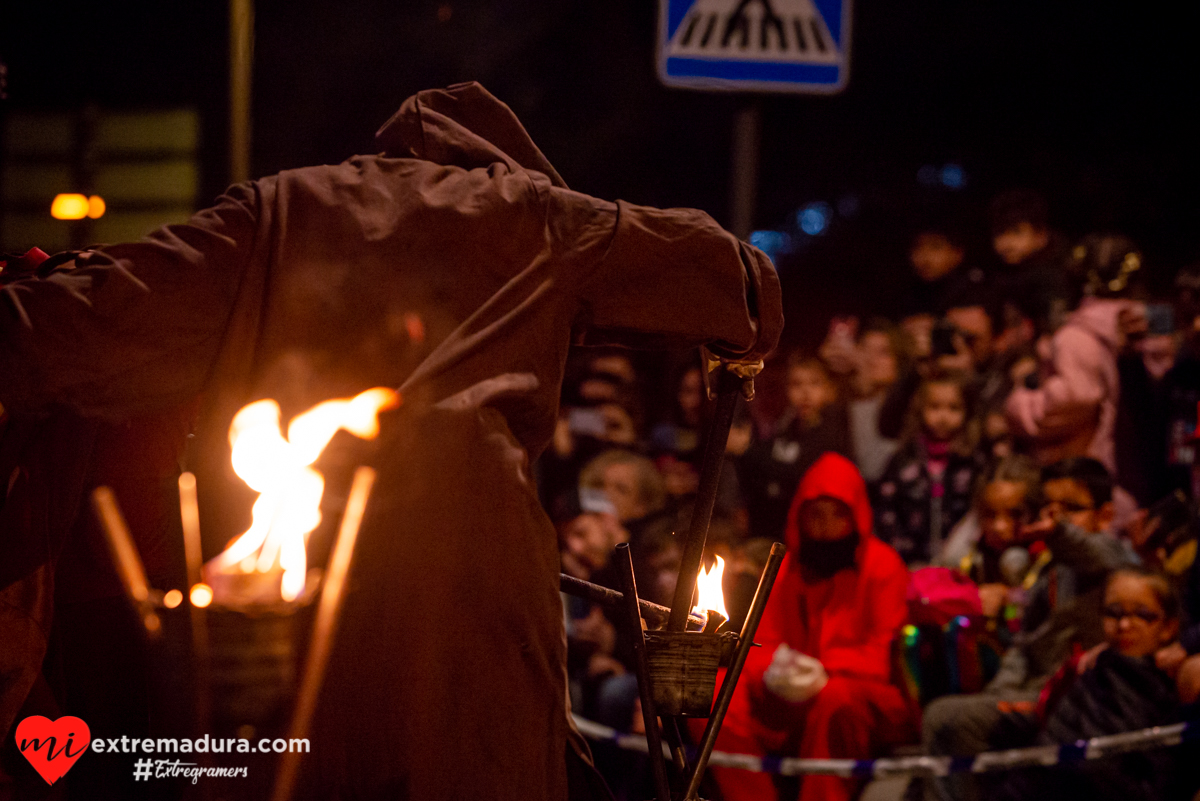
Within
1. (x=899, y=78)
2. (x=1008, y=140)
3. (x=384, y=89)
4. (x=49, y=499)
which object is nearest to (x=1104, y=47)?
(x=1008, y=140)

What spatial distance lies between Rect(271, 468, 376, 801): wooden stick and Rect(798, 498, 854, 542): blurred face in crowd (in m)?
2.73

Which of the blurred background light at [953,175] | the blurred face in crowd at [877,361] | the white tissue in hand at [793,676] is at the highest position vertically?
the blurred background light at [953,175]

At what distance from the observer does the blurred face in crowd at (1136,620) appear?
14.0ft

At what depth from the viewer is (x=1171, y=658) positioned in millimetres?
4266

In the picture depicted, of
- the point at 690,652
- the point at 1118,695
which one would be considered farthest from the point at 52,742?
the point at 1118,695

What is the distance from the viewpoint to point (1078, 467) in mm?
4789

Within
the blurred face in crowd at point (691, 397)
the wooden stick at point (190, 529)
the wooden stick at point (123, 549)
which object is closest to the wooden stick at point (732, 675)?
the wooden stick at point (190, 529)

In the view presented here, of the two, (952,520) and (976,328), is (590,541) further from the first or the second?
(976,328)

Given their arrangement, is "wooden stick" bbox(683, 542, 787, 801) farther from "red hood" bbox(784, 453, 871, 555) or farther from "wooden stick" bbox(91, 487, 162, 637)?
"red hood" bbox(784, 453, 871, 555)

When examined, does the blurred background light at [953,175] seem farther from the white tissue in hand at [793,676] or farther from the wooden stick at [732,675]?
the wooden stick at [732,675]

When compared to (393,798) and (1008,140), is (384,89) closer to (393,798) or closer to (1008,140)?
(1008,140)

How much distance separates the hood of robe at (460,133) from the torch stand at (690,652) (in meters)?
0.60

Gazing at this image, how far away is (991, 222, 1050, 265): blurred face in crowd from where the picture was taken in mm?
5570

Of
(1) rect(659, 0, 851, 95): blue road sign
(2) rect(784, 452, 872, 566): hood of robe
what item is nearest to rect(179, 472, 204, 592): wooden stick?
(1) rect(659, 0, 851, 95): blue road sign
